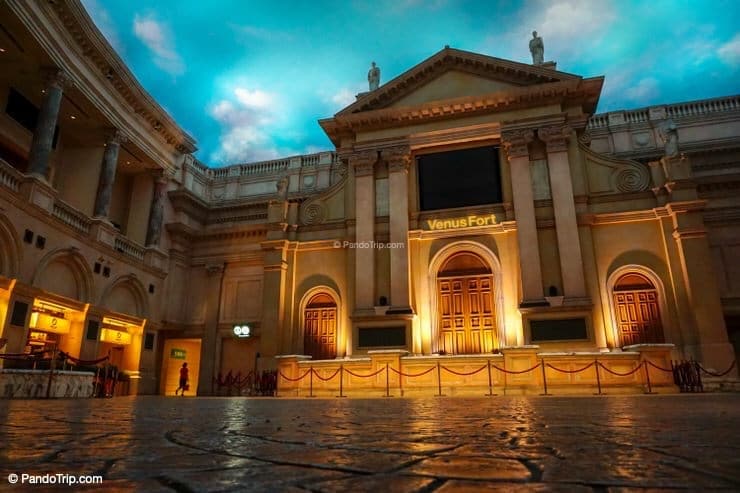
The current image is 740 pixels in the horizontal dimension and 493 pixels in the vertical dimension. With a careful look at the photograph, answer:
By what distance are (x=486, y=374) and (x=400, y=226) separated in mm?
7478

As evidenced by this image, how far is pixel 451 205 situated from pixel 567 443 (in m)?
18.3

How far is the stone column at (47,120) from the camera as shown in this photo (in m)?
15.7

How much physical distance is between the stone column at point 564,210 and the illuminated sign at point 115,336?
18144mm

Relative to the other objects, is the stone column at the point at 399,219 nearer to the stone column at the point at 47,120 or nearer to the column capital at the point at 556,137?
the column capital at the point at 556,137

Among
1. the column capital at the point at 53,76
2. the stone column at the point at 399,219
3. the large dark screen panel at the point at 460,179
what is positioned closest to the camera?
the column capital at the point at 53,76

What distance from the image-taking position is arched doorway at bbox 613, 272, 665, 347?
1712 centimetres

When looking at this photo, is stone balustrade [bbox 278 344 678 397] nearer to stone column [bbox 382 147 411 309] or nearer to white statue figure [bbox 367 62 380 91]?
stone column [bbox 382 147 411 309]

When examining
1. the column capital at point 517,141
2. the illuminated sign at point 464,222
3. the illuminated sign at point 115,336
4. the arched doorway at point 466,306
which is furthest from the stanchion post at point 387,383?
the illuminated sign at point 115,336

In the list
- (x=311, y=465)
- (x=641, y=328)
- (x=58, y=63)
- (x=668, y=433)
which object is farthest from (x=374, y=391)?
(x=58, y=63)

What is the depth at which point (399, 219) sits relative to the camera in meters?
19.9

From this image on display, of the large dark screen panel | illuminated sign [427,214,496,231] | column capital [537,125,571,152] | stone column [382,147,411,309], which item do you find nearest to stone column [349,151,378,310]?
stone column [382,147,411,309]

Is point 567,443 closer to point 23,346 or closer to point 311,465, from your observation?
point 311,465

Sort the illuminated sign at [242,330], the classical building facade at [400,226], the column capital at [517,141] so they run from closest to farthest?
the classical building facade at [400,226] < the column capital at [517,141] < the illuminated sign at [242,330]

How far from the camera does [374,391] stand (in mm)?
15211
